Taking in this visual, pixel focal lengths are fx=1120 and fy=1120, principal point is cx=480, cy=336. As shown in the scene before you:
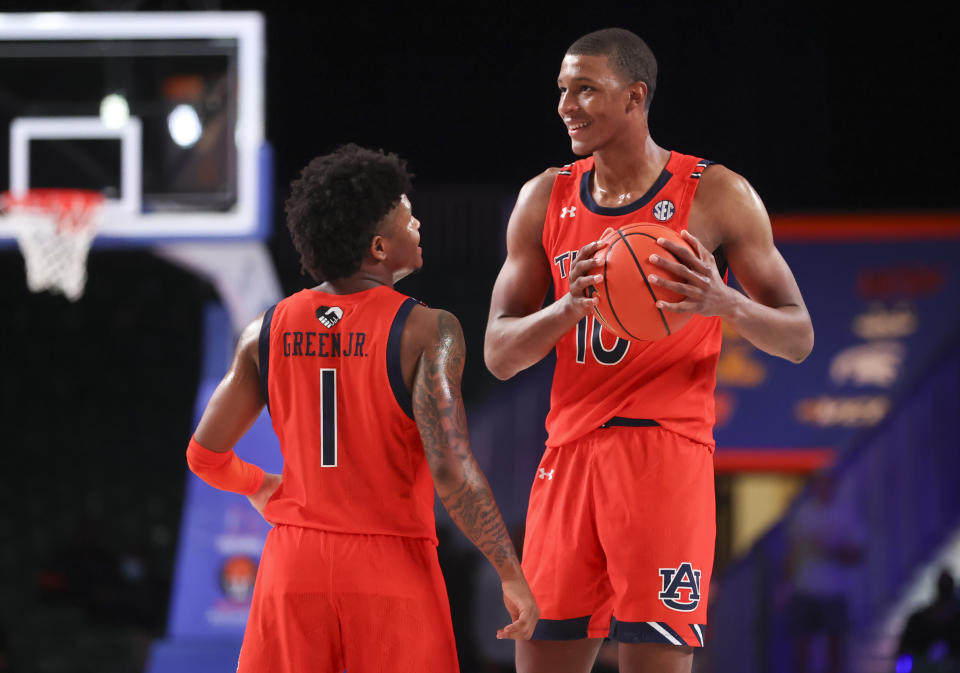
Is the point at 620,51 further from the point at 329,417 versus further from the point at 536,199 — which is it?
the point at 329,417

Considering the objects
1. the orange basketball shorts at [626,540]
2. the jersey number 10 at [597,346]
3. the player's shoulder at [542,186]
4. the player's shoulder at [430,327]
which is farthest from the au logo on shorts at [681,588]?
the player's shoulder at [542,186]

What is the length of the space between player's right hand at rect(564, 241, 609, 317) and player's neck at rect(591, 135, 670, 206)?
1.12 ft

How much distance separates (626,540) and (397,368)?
2.29 feet

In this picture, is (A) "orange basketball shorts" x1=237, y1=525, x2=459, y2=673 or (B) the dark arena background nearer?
(A) "orange basketball shorts" x1=237, y1=525, x2=459, y2=673

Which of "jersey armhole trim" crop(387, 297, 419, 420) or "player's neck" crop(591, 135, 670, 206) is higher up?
"player's neck" crop(591, 135, 670, 206)

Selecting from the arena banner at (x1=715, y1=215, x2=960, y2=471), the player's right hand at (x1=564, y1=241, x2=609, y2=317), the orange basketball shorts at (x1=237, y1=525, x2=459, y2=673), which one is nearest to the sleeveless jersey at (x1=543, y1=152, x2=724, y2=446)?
the player's right hand at (x1=564, y1=241, x2=609, y2=317)

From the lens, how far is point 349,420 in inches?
93.2

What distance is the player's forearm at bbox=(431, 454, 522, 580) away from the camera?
2361 mm

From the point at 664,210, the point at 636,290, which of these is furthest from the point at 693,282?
the point at 664,210

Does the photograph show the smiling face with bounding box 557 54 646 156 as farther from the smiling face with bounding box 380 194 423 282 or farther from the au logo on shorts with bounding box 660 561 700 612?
the au logo on shorts with bounding box 660 561 700 612

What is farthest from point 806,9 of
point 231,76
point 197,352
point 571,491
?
point 571,491

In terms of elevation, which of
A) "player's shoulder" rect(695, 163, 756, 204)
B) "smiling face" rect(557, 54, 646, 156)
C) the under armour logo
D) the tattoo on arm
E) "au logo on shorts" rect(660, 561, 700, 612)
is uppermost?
"smiling face" rect(557, 54, 646, 156)

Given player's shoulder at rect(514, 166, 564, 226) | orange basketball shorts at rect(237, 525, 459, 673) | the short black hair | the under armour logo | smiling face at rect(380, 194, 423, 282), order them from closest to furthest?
orange basketball shorts at rect(237, 525, 459, 673), the under armour logo, smiling face at rect(380, 194, 423, 282), the short black hair, player's shoulder at rect(514, 166, 564, 226)

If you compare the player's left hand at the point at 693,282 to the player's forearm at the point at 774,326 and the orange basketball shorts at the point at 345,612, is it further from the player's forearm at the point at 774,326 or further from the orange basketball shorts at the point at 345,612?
the orange basketball shorts at the point at 345,612
